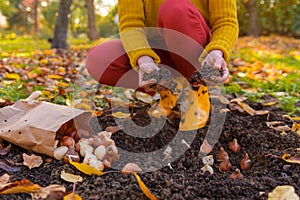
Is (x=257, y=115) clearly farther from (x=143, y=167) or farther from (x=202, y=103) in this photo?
(x=143, y=167)

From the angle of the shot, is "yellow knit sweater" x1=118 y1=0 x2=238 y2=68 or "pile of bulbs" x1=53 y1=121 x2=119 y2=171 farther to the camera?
"yellow knit sweater" x1=118 y1=0 x2=238 y2=68

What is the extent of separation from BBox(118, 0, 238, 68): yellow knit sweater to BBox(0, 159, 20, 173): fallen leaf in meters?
0.60

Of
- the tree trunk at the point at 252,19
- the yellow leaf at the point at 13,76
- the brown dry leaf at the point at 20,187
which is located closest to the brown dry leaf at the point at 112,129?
the brown dry leaf at the point at 20,187

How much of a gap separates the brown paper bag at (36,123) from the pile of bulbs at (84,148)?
0.11ft

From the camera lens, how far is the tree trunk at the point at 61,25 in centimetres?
421

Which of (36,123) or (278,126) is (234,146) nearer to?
(278,126)

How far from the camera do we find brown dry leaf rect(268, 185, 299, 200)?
1069 millimetres

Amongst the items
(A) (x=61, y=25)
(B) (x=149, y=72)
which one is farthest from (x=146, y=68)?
(A) (x=61, y=25)

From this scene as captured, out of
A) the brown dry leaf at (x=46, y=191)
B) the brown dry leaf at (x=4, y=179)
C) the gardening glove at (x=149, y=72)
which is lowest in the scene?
the brown dry leaf at (x=46, y=191)

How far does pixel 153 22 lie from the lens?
5.66ft

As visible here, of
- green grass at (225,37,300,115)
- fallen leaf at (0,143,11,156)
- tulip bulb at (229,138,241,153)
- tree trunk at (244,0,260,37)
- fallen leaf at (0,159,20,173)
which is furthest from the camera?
tree trunk at (244,0,260,37)

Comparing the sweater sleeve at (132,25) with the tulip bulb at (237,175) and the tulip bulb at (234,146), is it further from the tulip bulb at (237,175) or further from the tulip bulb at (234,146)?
the tulip bulb at (237,175)

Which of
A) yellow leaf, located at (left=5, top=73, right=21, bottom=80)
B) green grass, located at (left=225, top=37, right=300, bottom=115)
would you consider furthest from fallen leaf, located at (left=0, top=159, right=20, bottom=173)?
green grass, located at (left=225, top=37, right=300, bottom=115)

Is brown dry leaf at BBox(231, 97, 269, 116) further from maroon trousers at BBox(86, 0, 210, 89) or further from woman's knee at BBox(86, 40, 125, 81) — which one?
woman's knee at BBox(86, 40, 125, 81)
